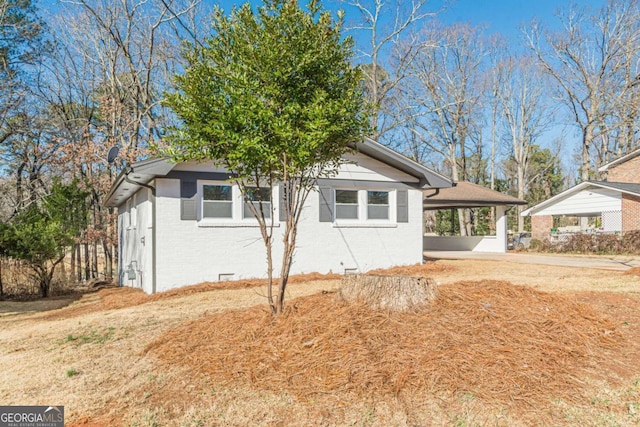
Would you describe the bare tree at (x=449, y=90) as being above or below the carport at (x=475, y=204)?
above

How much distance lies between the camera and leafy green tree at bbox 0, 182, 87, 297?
33.2 feet

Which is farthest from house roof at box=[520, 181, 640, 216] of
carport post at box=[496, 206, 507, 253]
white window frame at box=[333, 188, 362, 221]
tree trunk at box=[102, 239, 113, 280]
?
tree trunk at box=[102, 239, 113, 280]

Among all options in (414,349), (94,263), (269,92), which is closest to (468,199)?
(94,263)

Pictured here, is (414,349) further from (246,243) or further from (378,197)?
(378,197)

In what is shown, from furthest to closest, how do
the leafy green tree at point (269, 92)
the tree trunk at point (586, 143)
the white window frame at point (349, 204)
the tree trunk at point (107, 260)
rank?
1. the tree trunk at point (586, 143)
2. the tree trunk at point (107, 260)
3. the white window frame at point (349, 204)
4. the leafy green tree at point (269, 92)

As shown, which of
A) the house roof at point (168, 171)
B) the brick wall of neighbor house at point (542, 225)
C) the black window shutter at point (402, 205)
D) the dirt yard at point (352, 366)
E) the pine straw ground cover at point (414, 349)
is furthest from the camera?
the brick wall of neighbor house at point (542, 225)

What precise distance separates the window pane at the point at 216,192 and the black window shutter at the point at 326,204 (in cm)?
241

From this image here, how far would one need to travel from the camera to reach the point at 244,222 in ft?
→ 34.3

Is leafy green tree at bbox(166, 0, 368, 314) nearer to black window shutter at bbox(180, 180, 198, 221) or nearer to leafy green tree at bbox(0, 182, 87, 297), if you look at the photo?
black window shutter at bbox(180, 180, 198, 221)

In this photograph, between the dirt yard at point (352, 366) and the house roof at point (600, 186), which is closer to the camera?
the dirt yard at point (352, 366)

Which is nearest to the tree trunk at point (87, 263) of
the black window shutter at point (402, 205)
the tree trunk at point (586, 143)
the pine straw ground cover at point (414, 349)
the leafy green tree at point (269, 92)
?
the black window shutter at point (402, 205)

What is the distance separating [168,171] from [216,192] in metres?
1.37

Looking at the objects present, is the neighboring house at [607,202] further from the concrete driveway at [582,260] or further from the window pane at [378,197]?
the window pane at [378,197]

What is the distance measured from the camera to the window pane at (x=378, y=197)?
1215 cm
